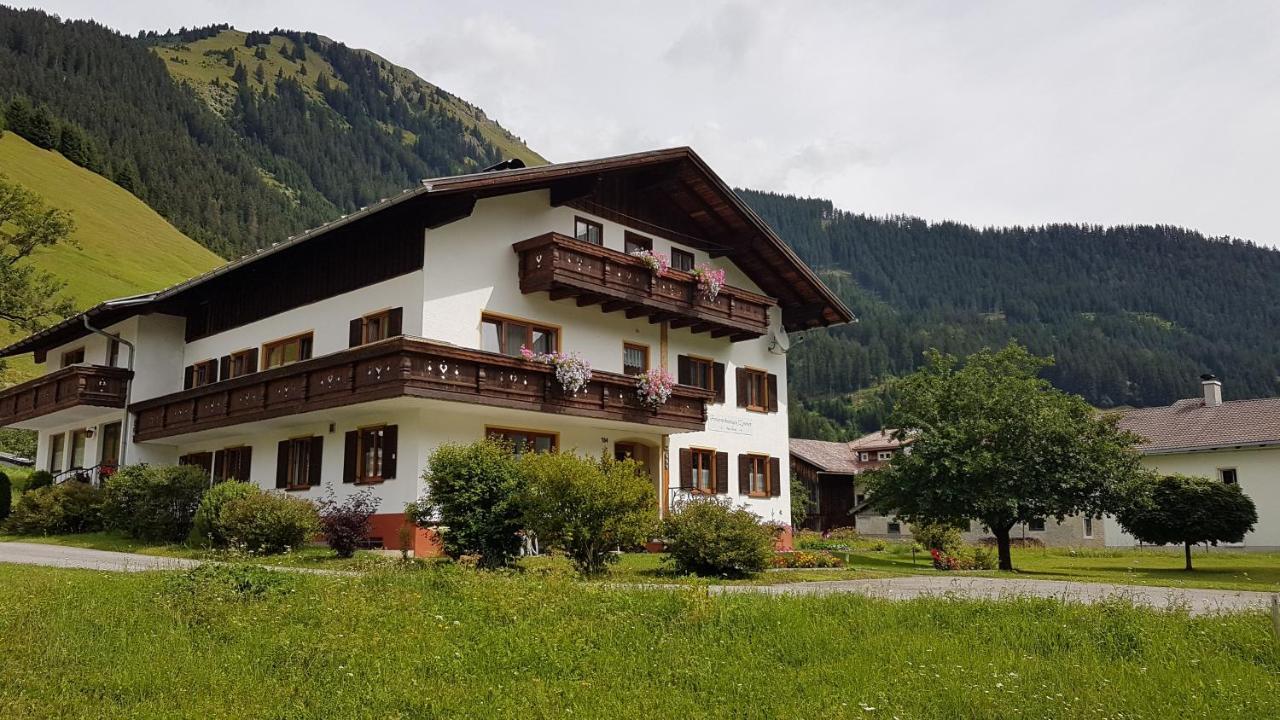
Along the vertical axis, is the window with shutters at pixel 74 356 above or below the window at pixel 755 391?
above

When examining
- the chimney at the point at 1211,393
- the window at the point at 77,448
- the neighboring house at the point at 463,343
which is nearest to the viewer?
the neighboring house at the point at 463,343

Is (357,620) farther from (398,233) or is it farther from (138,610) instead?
(398,233)

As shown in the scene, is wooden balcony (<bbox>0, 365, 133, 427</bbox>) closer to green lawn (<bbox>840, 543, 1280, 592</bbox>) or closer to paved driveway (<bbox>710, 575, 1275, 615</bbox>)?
green lawn (<bbox>840, 543, 1280, 592</bbox>)

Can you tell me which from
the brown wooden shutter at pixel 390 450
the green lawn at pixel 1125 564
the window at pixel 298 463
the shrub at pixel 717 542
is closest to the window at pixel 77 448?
the window at pixel 298 463

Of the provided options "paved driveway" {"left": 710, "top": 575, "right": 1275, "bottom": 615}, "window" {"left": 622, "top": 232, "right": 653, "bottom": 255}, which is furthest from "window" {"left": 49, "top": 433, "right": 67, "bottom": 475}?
"paved driveway" {"left": 710, "top": 575, "right": 1275, "bottom": 615}

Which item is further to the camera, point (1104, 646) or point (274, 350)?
point (274, 350)

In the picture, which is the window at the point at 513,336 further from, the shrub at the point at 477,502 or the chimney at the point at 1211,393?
the chimney at the point at 1211,393

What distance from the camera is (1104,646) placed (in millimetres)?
10445

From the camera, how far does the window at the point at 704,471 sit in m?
31.1

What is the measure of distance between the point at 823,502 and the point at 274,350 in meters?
42.4

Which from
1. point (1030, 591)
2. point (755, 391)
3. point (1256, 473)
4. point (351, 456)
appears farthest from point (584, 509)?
point (1256, 473)

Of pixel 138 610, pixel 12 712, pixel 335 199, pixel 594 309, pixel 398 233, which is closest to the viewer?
pixel 12 712

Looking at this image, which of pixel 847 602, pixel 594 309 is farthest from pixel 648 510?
pixel 594 309

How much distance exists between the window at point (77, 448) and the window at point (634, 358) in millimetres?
21015
